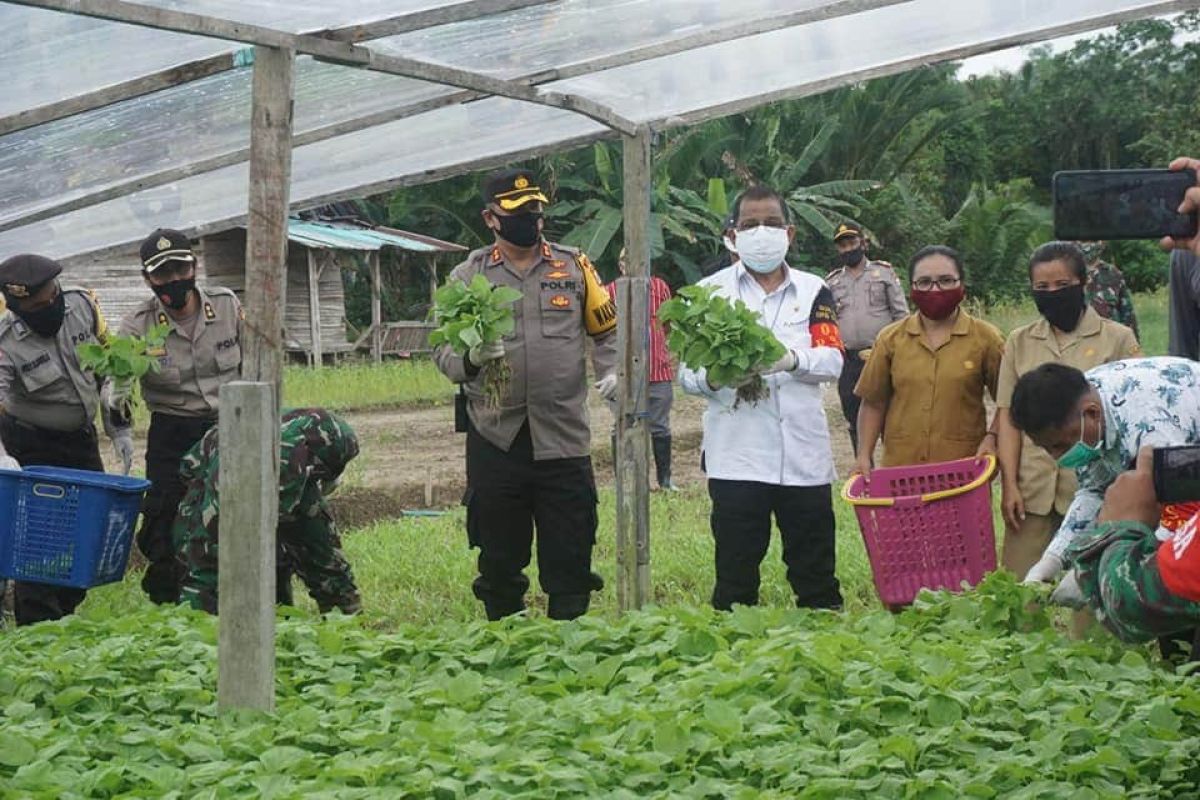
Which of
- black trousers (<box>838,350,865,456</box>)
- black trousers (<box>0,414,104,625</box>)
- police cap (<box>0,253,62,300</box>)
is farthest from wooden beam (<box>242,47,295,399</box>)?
black trousers (<box>838,350,865,456</box>)

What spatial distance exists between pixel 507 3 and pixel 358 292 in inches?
1012

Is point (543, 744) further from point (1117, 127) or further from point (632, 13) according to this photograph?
point (1117, 127)

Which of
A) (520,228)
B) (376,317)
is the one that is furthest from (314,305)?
(520,228)

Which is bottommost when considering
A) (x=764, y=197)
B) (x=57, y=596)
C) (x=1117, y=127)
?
(x=57, y=596)

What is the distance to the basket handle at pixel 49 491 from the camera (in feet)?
22.3

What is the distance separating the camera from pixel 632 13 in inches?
246

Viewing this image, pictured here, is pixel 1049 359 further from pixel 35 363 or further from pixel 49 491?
pixel 35 363

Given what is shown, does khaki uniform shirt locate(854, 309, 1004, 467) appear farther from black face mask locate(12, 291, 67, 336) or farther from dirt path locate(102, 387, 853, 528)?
dirt path locate(102, 387, 853, 528)

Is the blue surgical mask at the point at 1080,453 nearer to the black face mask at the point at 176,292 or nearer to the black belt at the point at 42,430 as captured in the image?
the black face mask at the point at 176,292

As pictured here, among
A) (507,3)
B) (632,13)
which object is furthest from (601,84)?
(507,3)

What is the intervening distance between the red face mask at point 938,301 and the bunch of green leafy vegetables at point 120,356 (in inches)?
129

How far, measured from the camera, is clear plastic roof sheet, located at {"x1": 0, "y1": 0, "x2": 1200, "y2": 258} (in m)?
5.73

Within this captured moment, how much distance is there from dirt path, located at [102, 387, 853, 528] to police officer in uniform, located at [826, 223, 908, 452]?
176cm

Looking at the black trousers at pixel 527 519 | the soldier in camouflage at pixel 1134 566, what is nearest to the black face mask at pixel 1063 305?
the black trousers at pixel 527 519
